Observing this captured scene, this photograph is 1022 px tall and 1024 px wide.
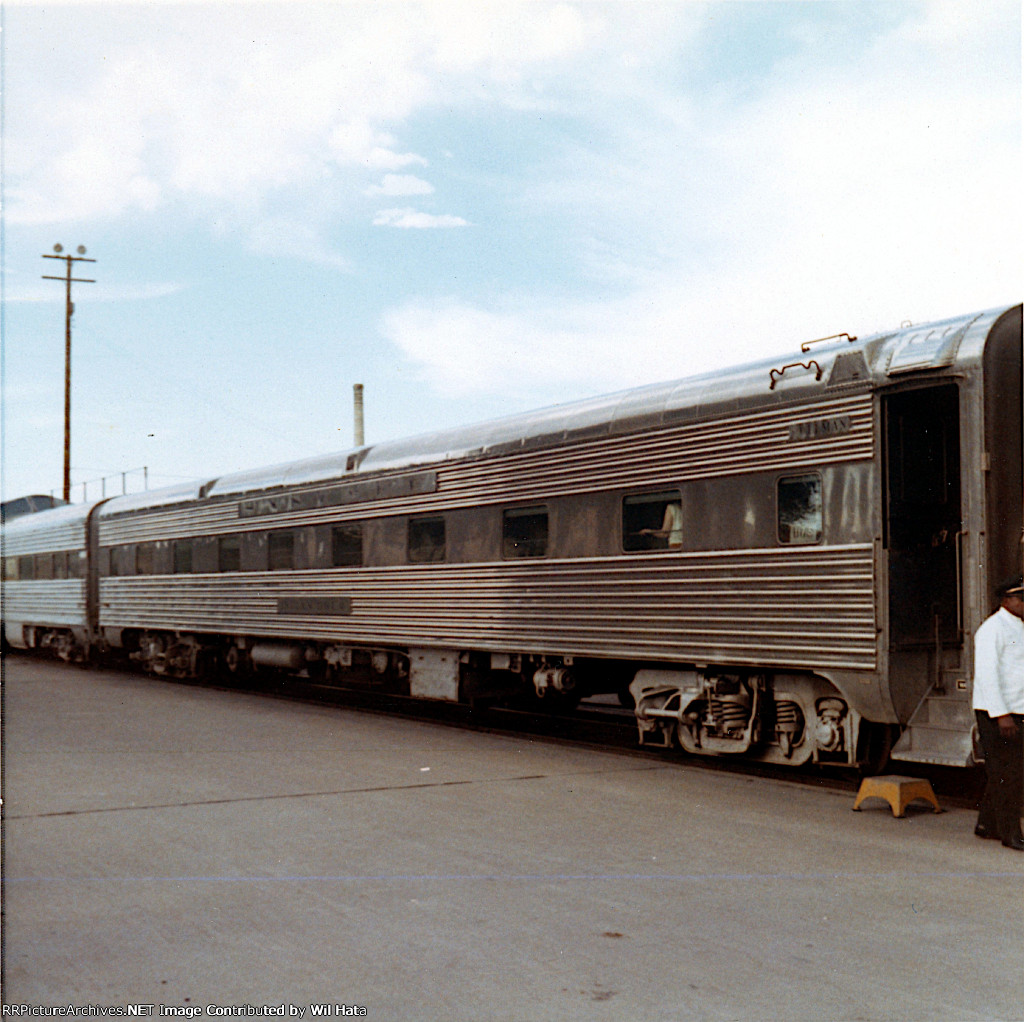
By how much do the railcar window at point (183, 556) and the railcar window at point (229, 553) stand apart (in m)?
1.27

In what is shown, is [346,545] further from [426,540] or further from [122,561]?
[122,561]

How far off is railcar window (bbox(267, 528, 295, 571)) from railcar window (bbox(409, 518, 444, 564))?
3.32 metres

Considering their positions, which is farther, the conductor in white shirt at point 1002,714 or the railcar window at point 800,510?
the railcar window at point 800,510

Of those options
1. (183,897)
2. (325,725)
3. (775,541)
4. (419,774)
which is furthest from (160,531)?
(183,897)

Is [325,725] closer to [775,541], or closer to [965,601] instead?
[775,541]

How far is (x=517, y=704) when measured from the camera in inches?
591

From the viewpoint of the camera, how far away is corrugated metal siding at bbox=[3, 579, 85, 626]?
25.3m

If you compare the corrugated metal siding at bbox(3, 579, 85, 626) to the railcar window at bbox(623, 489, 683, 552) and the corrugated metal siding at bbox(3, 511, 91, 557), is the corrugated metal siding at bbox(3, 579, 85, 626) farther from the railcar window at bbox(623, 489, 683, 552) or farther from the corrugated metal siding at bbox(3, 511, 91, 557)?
the railcar window at bbox(623, 489, 683, 552)

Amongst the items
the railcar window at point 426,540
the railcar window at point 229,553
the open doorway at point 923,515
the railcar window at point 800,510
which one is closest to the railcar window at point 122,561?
the railcar window at point 229,553

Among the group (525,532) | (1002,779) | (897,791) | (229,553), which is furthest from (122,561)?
(1002,779)

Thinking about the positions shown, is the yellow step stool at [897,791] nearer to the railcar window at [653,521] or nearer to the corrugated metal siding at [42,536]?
the railcar window at [653,521]

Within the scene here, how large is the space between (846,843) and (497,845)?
2233 mm

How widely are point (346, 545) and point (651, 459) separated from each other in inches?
237

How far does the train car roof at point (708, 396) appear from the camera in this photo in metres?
8.53
